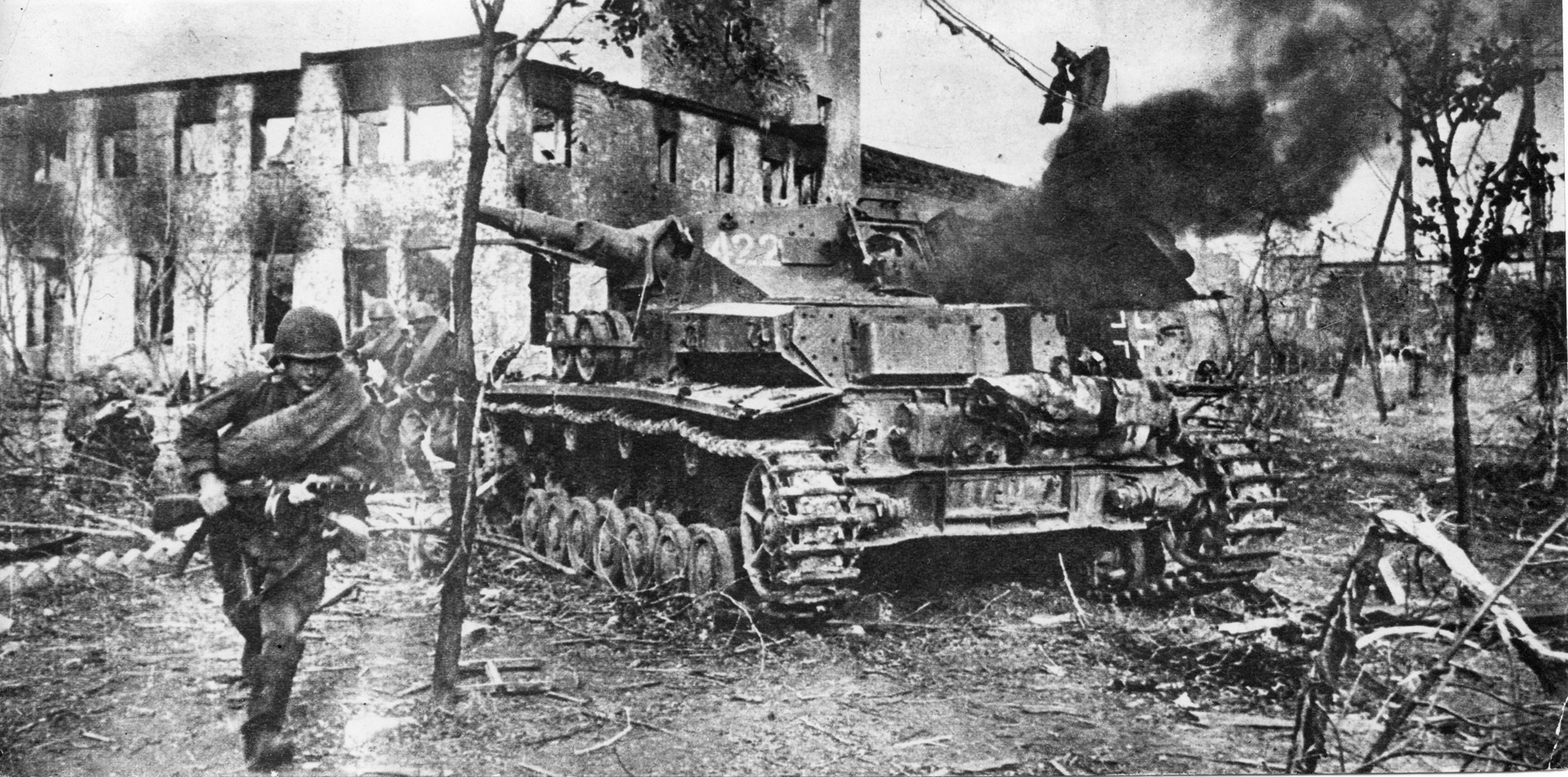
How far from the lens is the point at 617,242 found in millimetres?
7434

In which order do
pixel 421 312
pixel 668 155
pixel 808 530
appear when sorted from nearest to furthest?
pixel 808 530 → pixel 421 312 → pixel 668 155

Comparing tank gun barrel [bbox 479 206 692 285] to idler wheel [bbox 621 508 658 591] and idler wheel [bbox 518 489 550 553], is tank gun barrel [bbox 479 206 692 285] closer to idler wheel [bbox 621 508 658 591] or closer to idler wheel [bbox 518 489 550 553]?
idler wheel [bbox 621 508 658 591]

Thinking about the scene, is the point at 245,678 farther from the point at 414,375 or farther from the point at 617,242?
the point at 617,242

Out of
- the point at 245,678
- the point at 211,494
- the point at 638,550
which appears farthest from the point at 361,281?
the point at 211,494

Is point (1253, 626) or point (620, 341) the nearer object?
point (1253, 626)

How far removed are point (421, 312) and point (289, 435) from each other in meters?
2.74

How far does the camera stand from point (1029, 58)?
5.99m

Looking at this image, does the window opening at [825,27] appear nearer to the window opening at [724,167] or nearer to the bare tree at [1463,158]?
the bare tree at [1463,158]

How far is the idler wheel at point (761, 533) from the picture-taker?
18.5 feet

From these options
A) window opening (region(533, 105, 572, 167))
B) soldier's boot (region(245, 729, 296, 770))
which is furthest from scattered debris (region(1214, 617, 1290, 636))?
window opening (region(533, 105, 572, 167))

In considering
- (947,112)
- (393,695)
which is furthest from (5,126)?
(947,112)

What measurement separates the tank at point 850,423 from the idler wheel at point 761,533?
0.01 metres

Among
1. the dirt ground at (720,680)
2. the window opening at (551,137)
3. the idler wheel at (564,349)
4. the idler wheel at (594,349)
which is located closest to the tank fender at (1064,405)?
the dirt ground at (720,680)

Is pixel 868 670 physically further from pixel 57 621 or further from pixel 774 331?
pixel 57 621
